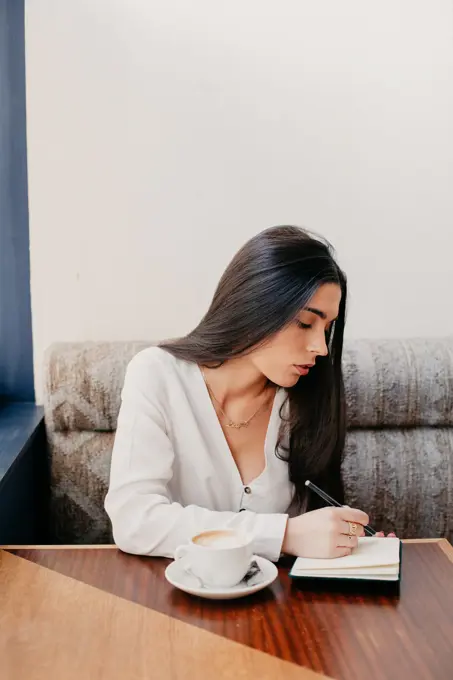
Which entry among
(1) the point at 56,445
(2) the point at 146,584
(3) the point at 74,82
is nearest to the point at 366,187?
(3) the point at 74,82

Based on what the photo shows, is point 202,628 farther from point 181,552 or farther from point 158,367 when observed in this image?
point 158,367

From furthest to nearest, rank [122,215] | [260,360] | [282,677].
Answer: [122,215], [260,360], [282,677]

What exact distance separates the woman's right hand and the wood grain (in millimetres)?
286

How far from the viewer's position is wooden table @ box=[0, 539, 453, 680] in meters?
0.88

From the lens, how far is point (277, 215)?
2129mm

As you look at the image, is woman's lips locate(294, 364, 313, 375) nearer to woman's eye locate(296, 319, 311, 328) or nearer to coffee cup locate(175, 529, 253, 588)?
woman's eye locate(296, 319, 311, 328)

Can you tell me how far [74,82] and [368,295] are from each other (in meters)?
0.92

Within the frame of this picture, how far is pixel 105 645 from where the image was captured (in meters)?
0.93

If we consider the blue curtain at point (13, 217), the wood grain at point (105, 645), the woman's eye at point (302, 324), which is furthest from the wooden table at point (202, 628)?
the blue curtain at point (13, 217)

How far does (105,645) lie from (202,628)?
12 cm

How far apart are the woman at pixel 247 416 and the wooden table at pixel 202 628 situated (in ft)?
0.34

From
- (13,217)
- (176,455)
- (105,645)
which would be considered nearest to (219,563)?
(105,645)

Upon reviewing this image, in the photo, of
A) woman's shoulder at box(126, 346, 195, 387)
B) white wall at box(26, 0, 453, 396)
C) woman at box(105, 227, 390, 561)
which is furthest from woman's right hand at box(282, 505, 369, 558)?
white wall at box(26, 0, 453, 396)

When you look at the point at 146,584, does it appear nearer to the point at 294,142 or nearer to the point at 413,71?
the point at 294,142
